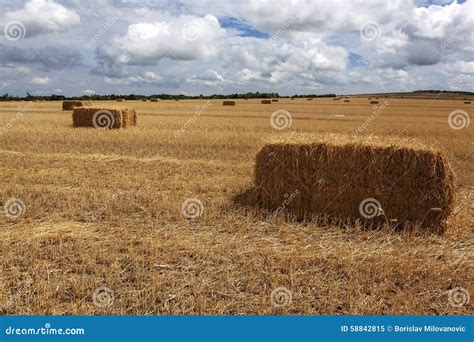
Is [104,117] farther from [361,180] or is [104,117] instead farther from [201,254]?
[201,254]

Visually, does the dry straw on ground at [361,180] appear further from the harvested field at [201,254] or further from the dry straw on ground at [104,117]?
the dry straw on ground at [104,117]

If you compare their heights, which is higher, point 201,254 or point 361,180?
point 361,180

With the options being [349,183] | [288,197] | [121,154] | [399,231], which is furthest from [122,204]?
[121,154]

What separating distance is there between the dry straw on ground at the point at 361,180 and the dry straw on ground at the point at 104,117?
55.2 feet

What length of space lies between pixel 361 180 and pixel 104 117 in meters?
19.1

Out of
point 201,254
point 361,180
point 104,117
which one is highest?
point 104,117

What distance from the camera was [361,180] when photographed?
800 centimetres

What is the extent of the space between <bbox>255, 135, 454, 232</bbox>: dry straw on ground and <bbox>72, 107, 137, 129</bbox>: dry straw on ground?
55.2ft

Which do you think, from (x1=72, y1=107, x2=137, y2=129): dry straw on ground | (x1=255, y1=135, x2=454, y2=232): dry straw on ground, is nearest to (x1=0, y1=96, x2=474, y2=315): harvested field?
(x1=255, y1=135, x2=454, y2=232): dry straw on ground

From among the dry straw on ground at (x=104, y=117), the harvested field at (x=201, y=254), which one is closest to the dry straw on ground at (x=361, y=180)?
the harvested field at (x=201, y=254)

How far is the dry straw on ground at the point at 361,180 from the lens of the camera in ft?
25.0

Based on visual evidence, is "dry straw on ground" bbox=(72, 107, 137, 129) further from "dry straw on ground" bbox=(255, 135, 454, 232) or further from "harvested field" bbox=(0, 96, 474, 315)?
"dry straw on ground" bbox=(255, 135, 454, 232)

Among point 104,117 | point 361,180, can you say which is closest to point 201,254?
point 361,180

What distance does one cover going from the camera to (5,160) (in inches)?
531
